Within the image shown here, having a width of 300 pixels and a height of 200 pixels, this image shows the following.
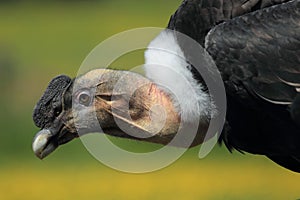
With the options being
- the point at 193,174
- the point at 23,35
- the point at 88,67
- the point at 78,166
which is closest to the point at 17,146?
the point at 78,166

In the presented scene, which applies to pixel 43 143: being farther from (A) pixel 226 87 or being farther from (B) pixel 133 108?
(A) pixel 226 87

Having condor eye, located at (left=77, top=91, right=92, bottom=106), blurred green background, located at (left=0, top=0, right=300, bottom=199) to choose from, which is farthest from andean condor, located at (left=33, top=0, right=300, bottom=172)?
blurred green background, located at (left=0, top=0, right=300, bottom=199)

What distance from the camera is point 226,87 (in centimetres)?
705

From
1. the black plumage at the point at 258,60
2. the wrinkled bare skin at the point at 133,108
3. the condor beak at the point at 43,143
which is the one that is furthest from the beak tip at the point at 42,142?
the black plumage at the point at 258,60

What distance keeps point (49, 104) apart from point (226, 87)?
1028mm

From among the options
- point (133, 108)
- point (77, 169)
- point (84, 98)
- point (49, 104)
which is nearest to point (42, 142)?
point (49, 104)

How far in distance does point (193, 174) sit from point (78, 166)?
1392 millimetres

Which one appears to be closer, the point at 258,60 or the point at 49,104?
the point at 258,60

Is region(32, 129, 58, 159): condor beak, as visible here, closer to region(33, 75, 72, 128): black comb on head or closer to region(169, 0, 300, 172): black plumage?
region(33, 75, 72, 128): black comb on head

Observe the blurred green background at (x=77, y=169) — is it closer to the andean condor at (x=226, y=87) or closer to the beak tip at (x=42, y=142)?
the andean condor at (x=226, y=87)

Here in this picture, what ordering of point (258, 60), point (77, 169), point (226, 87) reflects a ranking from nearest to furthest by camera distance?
point (258, 60) → point (226, 87) → point (77, 169)

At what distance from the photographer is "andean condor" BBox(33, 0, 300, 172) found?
694 centimetres

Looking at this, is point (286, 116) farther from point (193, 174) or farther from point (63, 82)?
point (193, 174)

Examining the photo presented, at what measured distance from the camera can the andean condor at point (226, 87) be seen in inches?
273
